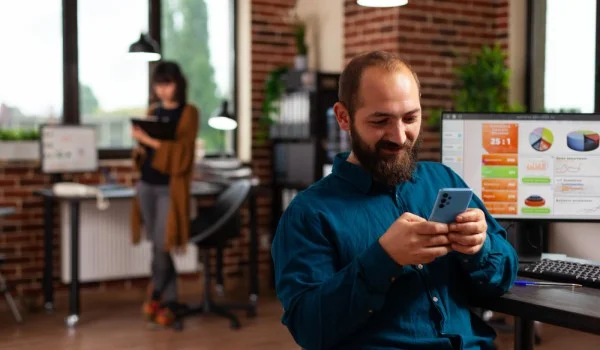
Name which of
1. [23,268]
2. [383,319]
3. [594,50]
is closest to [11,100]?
[23,268]

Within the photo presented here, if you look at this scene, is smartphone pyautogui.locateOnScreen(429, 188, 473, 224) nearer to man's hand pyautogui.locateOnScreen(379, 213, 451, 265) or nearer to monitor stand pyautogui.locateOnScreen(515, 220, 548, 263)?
man's hand pyautogui.locateOnScreen(379, 213, 451, 265)

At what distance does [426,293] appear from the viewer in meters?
1.92

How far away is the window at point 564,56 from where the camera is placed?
522cm

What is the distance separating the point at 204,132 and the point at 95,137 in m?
1.04

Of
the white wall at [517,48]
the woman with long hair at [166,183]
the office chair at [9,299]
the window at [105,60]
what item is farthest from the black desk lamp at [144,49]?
the white wall at [517,48]

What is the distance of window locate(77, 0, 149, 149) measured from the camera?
5.98 meters

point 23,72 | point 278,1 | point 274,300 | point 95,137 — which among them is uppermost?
point 278,1

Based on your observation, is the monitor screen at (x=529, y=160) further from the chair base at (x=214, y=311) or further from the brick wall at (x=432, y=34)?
the brick wall at (x=432, y=34)

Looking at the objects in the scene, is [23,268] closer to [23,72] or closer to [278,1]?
[23,72]

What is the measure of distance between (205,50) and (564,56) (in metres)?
2.64

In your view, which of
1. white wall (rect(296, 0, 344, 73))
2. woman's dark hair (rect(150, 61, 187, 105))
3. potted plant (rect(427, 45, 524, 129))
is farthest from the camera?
white wall (rect(296, 0, 344, 73))

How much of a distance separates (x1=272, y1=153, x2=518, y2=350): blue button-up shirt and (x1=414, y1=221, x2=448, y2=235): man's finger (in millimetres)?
86

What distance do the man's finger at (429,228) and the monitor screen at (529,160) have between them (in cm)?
95

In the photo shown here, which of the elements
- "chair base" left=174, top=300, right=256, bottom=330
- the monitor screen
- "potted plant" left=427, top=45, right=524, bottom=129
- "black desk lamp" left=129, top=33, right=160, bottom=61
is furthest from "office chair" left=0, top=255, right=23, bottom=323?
the monitor screen
